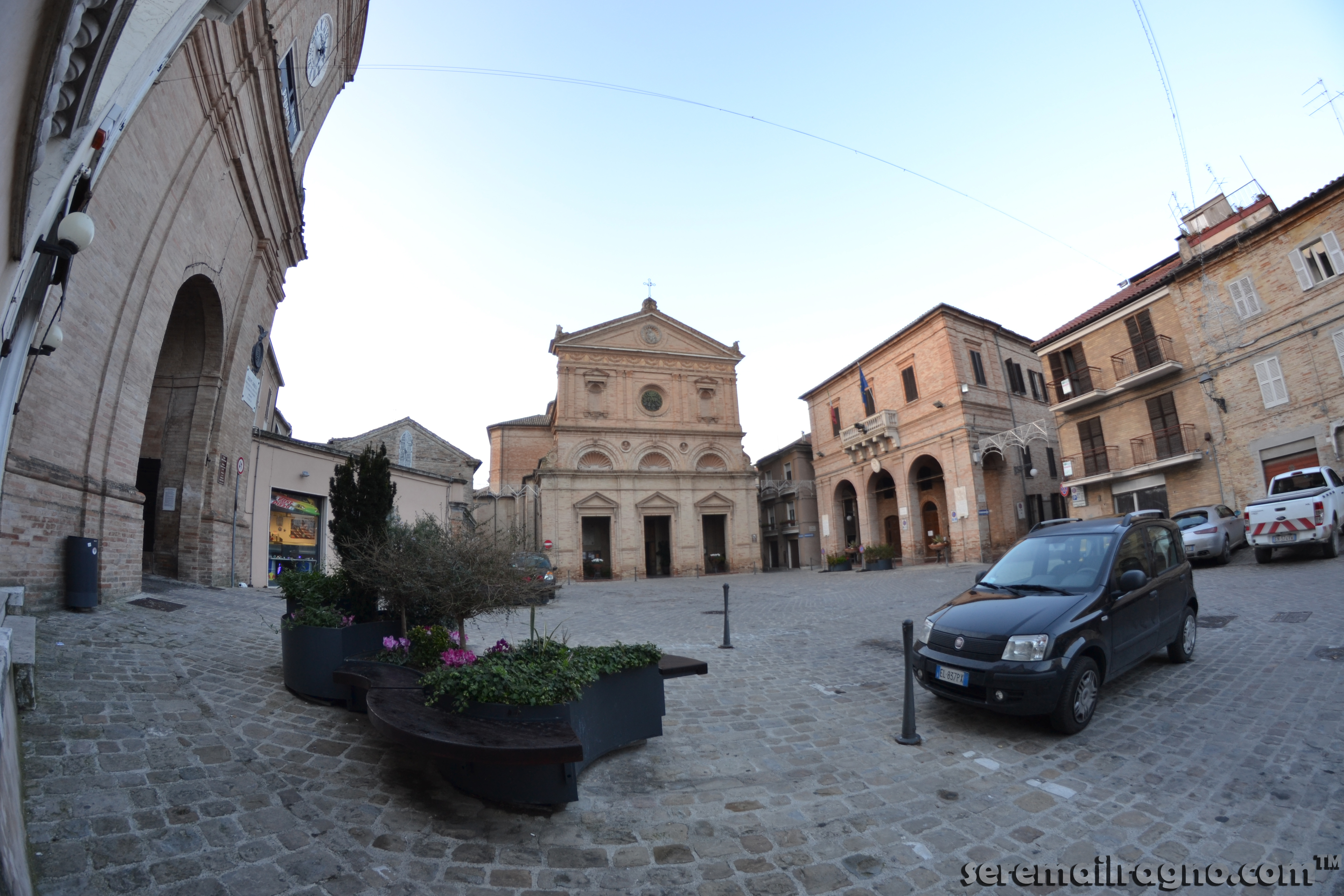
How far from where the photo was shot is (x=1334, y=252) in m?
14.8

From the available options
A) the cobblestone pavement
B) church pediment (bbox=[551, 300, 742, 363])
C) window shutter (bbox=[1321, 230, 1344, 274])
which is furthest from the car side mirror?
church pediment (bbox=[551, 300, 742, 363])

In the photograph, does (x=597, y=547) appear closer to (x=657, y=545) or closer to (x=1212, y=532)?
(x=657, y=545)

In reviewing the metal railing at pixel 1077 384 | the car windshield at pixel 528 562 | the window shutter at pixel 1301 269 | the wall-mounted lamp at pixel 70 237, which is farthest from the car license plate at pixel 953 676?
the metal railing at pixel 1077 384

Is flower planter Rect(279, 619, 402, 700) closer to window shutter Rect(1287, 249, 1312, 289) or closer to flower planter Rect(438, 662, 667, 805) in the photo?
flower planter Rect(438, 662, 667, 805)

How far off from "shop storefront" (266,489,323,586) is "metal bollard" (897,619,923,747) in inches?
595

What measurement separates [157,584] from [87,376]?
426 cm

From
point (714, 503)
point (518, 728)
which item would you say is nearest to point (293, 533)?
point (518, 728)

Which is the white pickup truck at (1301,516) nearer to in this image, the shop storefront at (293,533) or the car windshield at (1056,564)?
the car windshield at (1056,564)

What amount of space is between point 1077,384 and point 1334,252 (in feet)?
25.1

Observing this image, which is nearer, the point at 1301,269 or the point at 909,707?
the point at 909,707

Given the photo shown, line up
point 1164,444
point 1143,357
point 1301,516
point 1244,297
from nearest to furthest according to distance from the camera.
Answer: point 1301,516 → point 1244,297 → point 1164,444 → point 1143,357

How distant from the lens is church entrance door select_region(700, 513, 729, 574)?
3484 cm

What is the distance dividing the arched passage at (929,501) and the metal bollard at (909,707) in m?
23.8

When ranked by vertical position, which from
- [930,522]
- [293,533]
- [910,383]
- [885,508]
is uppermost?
[910,383]
